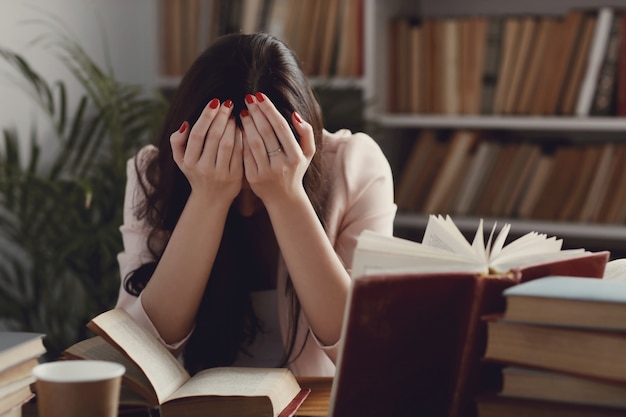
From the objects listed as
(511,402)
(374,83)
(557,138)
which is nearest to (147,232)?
(511,402)

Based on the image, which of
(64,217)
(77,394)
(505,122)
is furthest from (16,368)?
(505,122)

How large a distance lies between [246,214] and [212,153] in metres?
0.23

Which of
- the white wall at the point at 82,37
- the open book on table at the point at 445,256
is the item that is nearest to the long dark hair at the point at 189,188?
the open book on table at the point at 445,256

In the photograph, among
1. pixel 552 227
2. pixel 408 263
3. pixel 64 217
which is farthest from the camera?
pixel 552 227

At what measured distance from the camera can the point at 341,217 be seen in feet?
4.71

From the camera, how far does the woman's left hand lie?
118 cm

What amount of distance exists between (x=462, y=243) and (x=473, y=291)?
10 cm

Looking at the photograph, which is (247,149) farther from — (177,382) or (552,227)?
(552,227)

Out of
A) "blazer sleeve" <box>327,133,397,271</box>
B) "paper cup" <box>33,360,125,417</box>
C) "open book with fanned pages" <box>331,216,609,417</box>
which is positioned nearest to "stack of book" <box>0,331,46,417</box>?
"paper cup" <box>33,360,125,417</box>

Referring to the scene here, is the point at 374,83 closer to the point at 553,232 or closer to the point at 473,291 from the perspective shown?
the point at 553,232

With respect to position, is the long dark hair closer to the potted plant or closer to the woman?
the woman

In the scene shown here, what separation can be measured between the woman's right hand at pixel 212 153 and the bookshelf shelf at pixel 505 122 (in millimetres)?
1405

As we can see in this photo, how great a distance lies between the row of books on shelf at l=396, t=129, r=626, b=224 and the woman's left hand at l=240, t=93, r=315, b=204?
4.80ft

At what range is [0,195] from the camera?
89.4 inches
